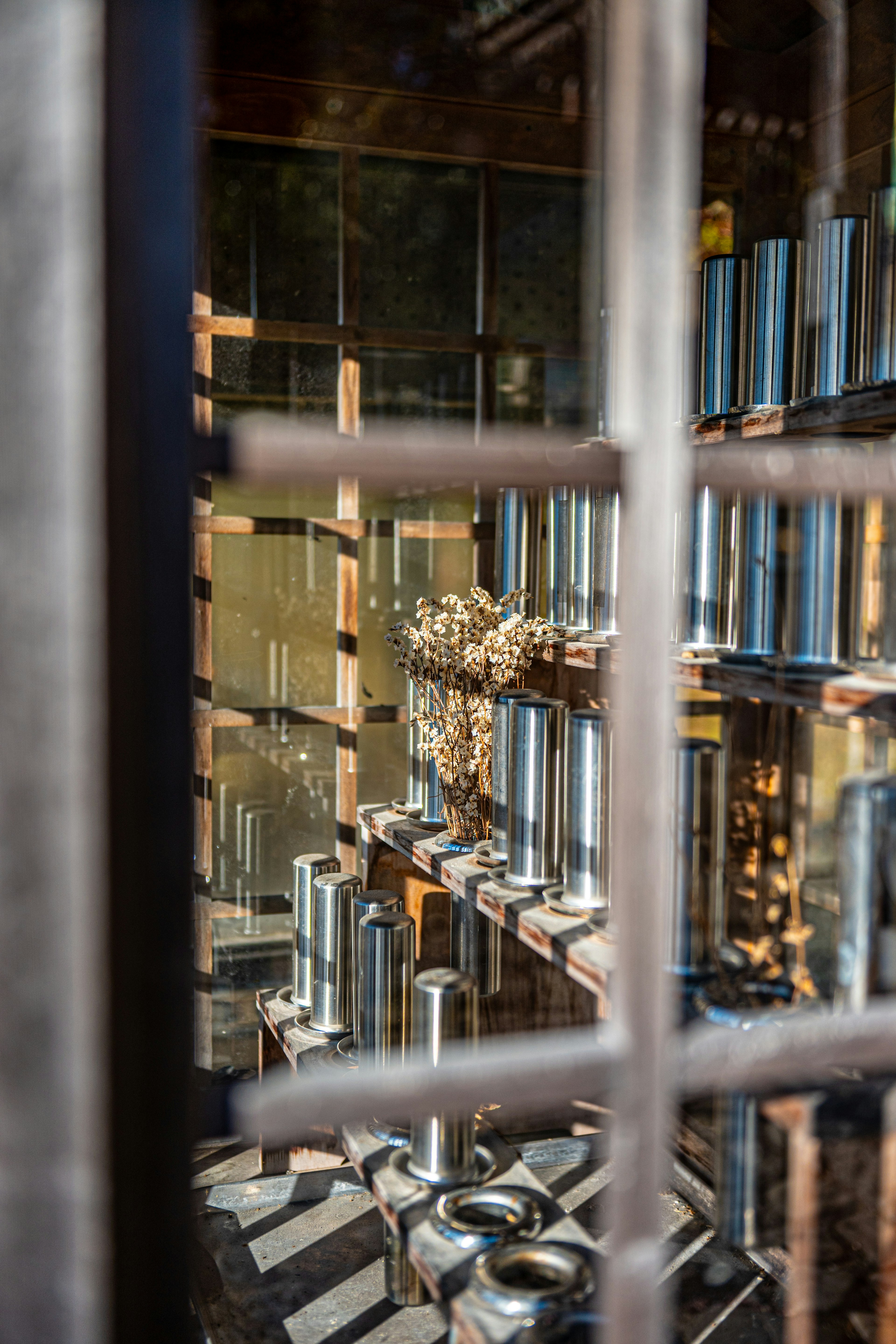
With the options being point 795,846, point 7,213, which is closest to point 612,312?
point 795,846

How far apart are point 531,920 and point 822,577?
2.10 ft

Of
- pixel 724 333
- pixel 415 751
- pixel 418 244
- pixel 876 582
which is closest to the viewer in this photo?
pixel 876 582

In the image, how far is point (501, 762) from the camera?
184 cm

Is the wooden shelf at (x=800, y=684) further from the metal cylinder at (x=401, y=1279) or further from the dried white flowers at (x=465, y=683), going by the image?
the metal cylinder at (x=401, y=1279)

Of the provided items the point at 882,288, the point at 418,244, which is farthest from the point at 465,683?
the point at 418,244

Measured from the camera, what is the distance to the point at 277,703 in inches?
109

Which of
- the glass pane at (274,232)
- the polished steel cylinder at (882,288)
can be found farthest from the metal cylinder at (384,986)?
the glass pane at (274,232)

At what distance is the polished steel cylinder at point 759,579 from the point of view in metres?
1.49

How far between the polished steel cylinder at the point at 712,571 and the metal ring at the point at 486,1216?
888 mm

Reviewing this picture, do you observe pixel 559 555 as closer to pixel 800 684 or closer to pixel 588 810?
pixel 588 810

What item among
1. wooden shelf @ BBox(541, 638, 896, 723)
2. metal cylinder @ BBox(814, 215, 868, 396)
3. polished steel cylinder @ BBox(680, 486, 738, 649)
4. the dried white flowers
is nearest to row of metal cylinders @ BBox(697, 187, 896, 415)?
metal cylinder @ BBox(814, 215, 868, 396)

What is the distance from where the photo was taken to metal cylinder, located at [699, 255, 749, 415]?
6.33 feet

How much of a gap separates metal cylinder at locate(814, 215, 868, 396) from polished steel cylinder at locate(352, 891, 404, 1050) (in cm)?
119

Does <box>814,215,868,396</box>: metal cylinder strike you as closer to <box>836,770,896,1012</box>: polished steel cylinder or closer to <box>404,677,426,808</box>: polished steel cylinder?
<box>836,770,896,1012</box>: polished steel cylinder
